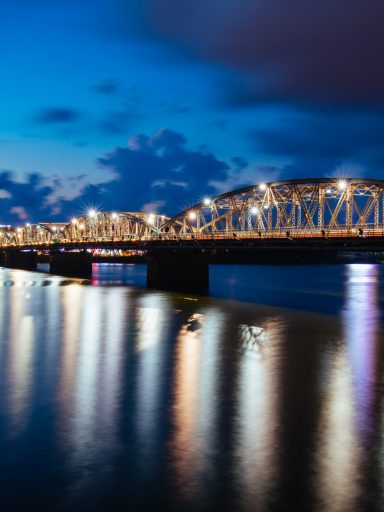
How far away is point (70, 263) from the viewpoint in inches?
5443

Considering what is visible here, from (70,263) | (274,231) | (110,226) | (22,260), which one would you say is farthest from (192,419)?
(22,260)

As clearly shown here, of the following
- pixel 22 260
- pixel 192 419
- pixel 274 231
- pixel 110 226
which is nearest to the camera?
pixel 192 419

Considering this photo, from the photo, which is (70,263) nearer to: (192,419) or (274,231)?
(274,231)

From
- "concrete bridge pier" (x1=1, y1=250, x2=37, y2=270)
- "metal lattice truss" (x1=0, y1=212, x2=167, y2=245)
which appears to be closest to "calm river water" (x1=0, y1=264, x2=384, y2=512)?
"metal lattice truss" (x1=0, y1=212, x2=167, y2=245)

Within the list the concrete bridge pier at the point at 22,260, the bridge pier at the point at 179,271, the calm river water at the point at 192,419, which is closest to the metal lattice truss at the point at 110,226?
the concrete bridge pier at the point at 22,260

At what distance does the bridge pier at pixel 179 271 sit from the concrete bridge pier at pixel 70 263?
5080 cm

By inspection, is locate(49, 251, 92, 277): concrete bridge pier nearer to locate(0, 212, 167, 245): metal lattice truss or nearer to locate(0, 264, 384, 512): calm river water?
locate(0, 212, 167, 245): metal lattice truss

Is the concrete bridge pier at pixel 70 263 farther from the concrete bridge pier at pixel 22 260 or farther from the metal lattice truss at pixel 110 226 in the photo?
the concrete bridge pier at pixel 22 260

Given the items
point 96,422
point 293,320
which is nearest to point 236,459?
point 96,422

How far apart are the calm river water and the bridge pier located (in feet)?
145

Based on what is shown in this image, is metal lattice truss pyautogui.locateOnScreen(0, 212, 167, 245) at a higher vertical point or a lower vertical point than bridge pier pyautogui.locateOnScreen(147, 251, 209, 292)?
higher

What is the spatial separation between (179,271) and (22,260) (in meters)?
95.5

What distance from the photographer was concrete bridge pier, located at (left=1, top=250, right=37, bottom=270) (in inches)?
6713

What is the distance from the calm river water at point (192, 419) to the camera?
14.1m
